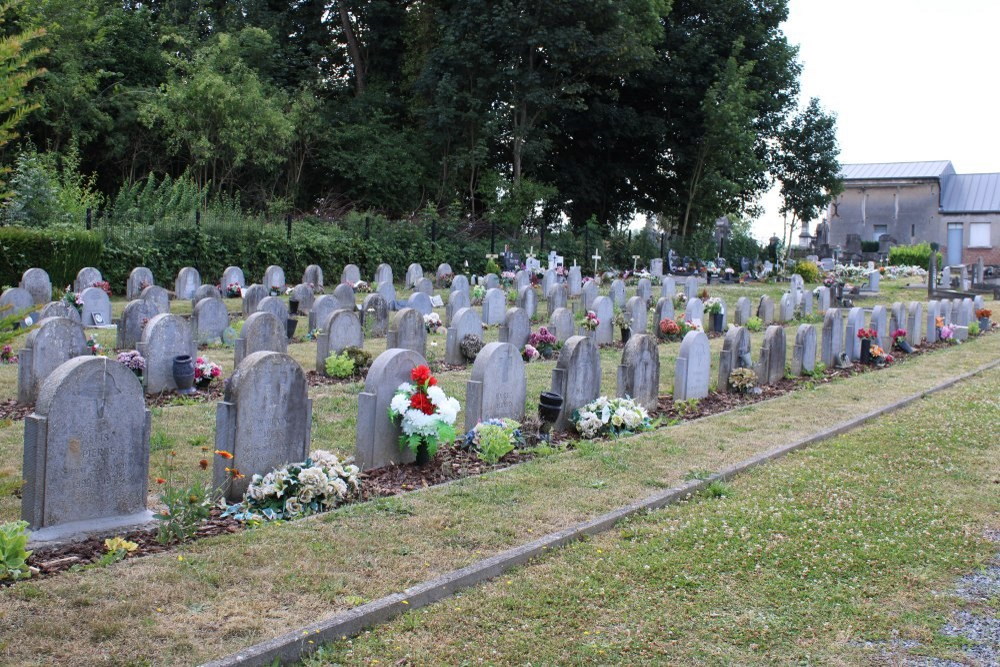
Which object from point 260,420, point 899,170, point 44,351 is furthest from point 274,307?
point 899,170

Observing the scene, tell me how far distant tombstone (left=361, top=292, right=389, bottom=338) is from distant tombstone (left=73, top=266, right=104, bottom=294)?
670 centimetres

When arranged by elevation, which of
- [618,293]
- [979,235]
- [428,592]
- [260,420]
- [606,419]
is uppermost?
[979,235]

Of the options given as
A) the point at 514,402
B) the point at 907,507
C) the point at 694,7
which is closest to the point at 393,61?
the point at 694,7

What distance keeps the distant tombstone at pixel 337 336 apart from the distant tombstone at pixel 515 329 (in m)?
2.48

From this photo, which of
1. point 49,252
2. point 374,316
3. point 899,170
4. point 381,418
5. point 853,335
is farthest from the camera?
point 899,170

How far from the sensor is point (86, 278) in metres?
19.5

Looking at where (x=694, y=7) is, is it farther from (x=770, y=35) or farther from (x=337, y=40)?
(x=337, y=40)

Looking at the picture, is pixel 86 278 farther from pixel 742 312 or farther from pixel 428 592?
pixel 428 592

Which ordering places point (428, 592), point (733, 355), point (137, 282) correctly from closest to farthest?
1. point (428, 592)
2. point (733, 355)
3. point (137, 282)

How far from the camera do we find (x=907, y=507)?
712 centimetres

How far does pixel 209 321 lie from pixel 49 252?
25.2 ft

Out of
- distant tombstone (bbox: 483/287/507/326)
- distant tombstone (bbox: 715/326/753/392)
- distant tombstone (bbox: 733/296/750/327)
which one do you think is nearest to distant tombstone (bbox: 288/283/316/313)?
distant tombstone (bbox: 483/287/507/326)

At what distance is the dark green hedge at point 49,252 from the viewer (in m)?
19.5

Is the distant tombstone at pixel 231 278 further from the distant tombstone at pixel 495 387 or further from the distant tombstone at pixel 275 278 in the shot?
the distant tombstone at pixel 495 387
